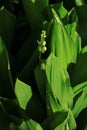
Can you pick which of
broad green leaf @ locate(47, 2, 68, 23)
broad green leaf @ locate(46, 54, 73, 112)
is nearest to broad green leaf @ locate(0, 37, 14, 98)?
broad green leaf @ locate(46, 54, 73, 112)

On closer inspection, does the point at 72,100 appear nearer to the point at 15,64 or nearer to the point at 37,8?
the point at 15,64

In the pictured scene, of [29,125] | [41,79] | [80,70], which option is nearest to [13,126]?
[29,125]

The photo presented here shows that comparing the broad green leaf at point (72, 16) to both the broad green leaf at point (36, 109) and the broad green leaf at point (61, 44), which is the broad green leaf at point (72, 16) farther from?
the broad green leaf at point (36, 109)

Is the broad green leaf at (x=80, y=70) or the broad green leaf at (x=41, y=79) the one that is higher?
the broad green leaf at (x=41, y=79)

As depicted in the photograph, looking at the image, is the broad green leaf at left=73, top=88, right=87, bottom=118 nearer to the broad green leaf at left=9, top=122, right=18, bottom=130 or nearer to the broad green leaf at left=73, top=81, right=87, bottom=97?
the broad green leaf at left=73, top=81, right=87, bottom=97

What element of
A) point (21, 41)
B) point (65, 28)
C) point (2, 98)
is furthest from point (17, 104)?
point (21, 41)

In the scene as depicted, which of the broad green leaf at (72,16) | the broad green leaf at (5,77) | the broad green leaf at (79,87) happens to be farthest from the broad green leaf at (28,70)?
the broad green leaf at (72,16)

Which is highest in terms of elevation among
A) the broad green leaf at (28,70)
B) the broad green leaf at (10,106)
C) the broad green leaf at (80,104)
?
the broad green leaf at (28,70)
